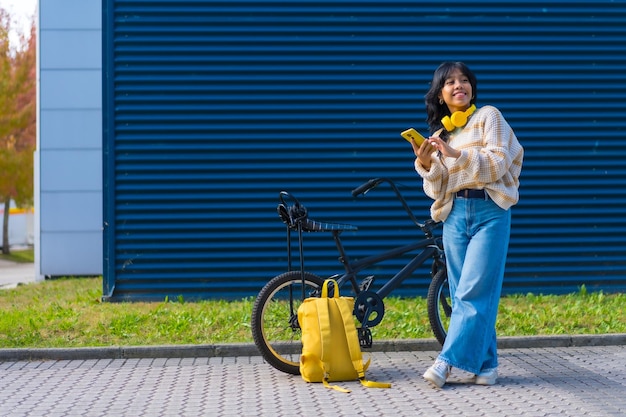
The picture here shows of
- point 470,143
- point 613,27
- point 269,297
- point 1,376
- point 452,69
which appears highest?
point 613,27

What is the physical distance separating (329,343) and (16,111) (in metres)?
23.4

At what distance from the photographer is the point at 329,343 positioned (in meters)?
6.81

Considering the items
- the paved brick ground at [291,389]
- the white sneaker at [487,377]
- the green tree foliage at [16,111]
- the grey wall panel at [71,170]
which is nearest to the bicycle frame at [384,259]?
the paved brick ground at [291,389]

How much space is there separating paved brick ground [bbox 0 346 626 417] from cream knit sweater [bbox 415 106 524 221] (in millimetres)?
1151

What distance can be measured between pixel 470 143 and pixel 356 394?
65.6 inches

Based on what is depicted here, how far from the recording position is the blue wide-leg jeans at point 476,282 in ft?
21.6

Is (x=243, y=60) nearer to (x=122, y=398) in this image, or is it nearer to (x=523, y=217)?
(x=523, y=217)

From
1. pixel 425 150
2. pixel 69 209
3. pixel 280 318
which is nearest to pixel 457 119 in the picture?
pixel 425 150

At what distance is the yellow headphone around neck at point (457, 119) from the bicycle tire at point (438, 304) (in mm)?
1424

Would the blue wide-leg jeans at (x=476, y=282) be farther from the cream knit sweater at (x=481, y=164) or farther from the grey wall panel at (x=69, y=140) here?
the grey wall panel at (x=69, y=140)

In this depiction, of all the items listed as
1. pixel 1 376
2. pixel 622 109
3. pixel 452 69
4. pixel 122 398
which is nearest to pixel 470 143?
pixel 452 69

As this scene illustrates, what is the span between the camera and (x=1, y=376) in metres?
7.52

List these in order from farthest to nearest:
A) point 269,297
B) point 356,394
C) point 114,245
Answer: point 114,245 → point 269,297 → point 356,394

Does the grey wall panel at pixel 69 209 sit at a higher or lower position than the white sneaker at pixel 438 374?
higher
